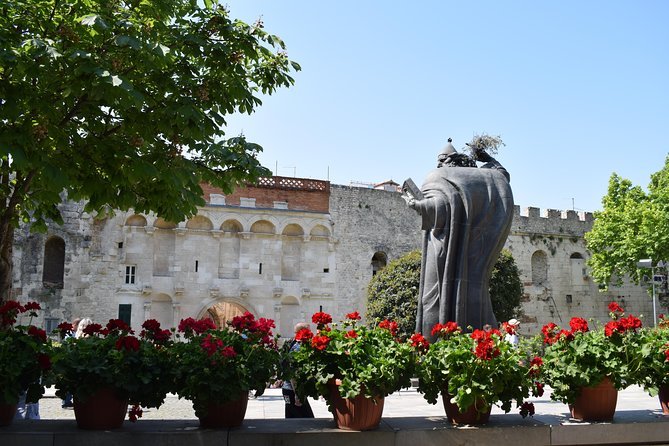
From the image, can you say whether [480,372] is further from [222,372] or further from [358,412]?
[222,372]

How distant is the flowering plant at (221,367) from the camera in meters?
4.66

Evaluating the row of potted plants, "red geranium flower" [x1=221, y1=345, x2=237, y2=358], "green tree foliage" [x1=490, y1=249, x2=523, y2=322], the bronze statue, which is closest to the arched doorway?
"green tree foliage" [x1=490, y1=249, x2=523, y2=322]

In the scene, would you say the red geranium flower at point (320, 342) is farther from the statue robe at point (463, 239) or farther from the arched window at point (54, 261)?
the arched window at point (54, 261)

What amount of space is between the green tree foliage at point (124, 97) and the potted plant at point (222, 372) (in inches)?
80.4

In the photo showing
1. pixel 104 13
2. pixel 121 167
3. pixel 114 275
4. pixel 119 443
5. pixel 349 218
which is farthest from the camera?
pixel 349 218

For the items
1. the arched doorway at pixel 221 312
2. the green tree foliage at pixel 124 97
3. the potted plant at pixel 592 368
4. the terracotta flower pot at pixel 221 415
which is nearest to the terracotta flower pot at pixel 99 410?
the terracotta flower pot at pixel 221 415

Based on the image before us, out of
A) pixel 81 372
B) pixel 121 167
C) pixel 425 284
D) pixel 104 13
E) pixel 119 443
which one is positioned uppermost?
pixel 104 13

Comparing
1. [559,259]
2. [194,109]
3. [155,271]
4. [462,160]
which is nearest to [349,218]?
[155,271]

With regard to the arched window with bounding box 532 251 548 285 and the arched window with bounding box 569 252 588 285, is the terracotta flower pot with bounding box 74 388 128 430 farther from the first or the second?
the arched window with bounding box 569 252 588 285

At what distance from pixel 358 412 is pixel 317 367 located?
0.45 metres

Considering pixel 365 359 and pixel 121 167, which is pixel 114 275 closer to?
pixel 121 167

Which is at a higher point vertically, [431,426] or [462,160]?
[462,160]

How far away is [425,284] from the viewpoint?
7848mm

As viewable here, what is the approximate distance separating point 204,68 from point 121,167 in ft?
4.92
